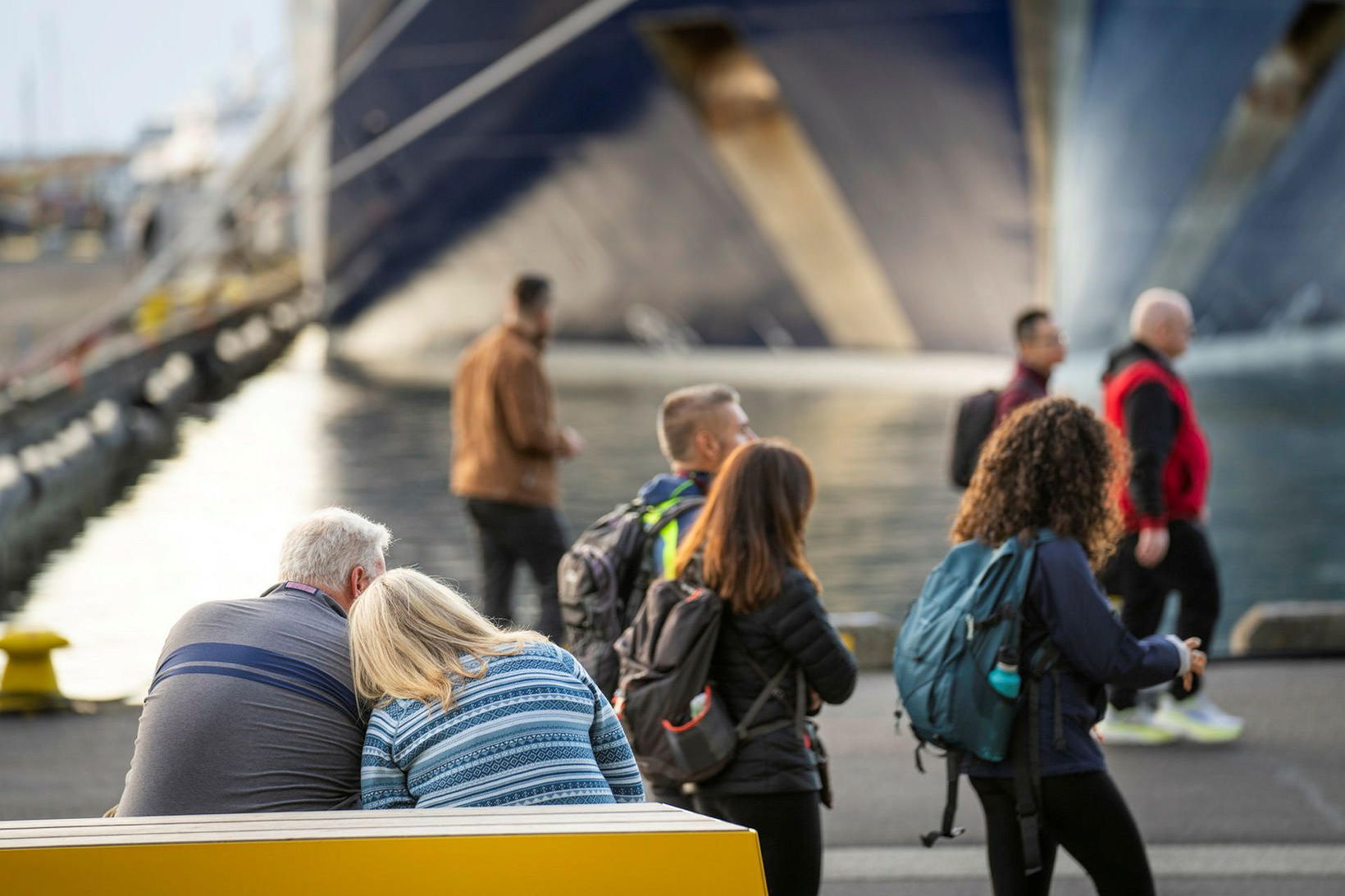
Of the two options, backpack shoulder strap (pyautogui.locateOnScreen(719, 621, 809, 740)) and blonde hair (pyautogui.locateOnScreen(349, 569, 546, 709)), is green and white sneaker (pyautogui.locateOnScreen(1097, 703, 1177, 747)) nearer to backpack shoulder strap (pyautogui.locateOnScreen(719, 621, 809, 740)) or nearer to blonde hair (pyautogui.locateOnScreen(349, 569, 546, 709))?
backpack shoulder strap (pyautogui.locateOnScreen(719, 621, 809, 740))

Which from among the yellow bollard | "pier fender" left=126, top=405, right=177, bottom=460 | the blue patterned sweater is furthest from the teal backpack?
"pier fender" left=126, top=405, right=177, bottom=460

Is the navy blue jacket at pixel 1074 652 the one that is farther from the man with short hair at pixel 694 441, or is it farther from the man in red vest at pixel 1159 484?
the man in red vest at pixel 1159 484

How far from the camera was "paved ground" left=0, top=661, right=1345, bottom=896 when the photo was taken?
184 inches

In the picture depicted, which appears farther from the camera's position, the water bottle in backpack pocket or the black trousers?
the black trousers

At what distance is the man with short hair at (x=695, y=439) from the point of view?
3867mm

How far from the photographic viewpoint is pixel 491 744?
269 centimetres

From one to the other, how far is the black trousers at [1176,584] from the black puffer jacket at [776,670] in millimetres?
2299

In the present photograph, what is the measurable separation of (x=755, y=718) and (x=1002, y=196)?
12.3m

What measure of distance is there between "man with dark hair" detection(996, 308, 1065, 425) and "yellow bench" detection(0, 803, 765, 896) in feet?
10.9

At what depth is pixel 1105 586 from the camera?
230 inches

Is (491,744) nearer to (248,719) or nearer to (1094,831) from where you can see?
(248,719)

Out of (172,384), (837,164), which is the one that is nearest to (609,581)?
(837,164)

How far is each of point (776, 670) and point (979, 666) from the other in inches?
15.8

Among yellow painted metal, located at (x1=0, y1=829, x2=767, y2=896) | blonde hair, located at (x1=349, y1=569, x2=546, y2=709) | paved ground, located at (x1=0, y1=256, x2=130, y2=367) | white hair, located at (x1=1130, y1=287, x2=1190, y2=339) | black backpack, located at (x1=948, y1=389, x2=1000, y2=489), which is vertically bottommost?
yellow painted metal, located at (x1=0, y1=829, x2=767, y2=896)
